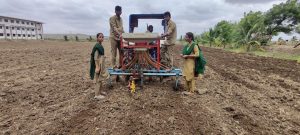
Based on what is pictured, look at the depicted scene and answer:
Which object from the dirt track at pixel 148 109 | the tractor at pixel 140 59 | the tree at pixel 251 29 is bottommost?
the dirt track at pixel 148 109

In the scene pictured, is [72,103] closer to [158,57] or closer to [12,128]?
[12,128]

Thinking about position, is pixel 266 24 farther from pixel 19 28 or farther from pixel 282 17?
pixel 19 28

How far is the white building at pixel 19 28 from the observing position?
170 ft

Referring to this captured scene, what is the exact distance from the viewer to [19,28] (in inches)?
2293

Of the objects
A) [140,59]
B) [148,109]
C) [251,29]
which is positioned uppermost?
A: [251,29]

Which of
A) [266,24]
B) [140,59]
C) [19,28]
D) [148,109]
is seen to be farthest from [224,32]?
[19,28]

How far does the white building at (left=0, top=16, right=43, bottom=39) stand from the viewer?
170ft

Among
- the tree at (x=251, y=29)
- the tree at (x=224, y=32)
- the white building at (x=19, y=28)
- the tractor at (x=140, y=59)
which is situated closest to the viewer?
the tractor at (x=140, y=59)

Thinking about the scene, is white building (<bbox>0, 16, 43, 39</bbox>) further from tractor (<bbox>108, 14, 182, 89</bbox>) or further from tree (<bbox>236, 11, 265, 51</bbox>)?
tractor (<bbox>108, 14, 182, 89</bbox>)

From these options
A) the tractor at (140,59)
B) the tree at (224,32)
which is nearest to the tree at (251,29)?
the tree at (224,32)

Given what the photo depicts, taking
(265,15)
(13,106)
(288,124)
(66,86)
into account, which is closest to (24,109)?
(13,106)

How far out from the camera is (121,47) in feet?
24.6

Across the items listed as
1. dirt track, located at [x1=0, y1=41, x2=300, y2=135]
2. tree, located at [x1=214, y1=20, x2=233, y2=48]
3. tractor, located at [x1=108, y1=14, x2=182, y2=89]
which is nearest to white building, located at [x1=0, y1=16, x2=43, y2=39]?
tree, located at [x1=214, y1=20, x2=233, y2=48]

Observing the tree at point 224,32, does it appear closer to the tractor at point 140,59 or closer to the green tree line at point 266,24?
the green tree line at point 266,24
